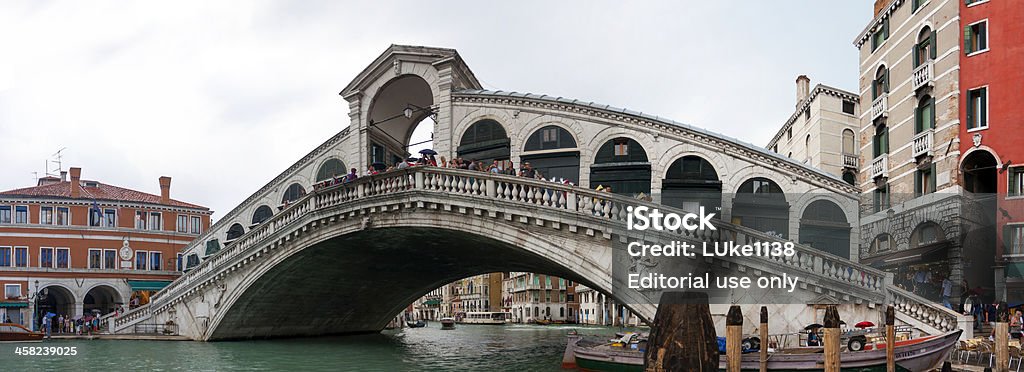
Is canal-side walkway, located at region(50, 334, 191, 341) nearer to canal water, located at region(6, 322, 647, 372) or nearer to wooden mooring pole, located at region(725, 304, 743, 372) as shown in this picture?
canal water, located at region(6, 322, 647, 372)

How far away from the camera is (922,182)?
19281 mm

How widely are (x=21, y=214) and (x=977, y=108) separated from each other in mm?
35075

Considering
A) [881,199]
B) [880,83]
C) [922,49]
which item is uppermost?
[922,49]

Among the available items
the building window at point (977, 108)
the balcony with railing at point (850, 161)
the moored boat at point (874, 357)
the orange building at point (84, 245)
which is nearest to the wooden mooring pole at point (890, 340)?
the moored boat at point (874, 357)

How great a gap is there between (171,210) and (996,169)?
106ft

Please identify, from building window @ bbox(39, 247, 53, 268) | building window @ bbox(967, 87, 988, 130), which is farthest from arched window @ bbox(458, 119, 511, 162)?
building window @ bbox(39, 247, 53, 268)

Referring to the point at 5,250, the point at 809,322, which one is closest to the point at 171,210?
the point at 5,250

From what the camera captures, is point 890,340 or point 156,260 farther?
point 156,260

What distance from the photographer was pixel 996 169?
17.5 meters

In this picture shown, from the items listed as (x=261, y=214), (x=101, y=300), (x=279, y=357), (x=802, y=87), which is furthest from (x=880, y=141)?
(x=101, y=300)

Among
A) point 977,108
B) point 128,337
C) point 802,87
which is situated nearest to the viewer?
point 977,108

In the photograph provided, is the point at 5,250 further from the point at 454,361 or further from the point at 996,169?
the point at 996,169

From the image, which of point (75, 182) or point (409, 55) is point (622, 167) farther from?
point (75, 182)

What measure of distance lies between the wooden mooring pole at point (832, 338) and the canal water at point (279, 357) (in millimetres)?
9773
